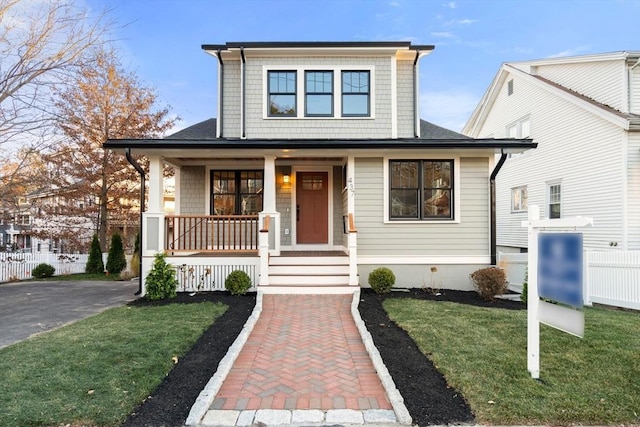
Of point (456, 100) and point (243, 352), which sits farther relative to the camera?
point (456, 100)

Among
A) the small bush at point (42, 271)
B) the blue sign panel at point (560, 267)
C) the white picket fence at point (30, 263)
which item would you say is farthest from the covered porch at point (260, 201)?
the white picket fence at point (30, 263)

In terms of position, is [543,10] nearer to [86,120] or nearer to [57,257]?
[86,120]

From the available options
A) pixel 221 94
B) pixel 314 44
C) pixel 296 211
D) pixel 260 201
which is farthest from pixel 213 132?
pixel 314 44

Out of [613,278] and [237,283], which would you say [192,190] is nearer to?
[237,283]

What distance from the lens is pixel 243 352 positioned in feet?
15.4

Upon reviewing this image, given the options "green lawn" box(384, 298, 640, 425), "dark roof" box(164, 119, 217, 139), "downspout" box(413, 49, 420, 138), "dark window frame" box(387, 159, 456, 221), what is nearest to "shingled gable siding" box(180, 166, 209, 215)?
"dark roof" box(164, 119, 217, 139)

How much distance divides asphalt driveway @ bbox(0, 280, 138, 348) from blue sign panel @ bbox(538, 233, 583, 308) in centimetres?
707

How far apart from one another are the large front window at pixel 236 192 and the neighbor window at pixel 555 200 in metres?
10.9

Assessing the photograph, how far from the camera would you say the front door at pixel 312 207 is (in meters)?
11.0

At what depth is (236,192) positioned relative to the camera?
10914mm

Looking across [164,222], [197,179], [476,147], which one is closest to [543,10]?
[476,147]

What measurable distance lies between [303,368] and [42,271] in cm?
1381

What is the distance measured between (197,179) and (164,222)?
240 centimetres

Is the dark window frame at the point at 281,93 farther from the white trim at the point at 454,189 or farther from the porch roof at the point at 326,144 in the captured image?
the white trim at the point at 454,189
